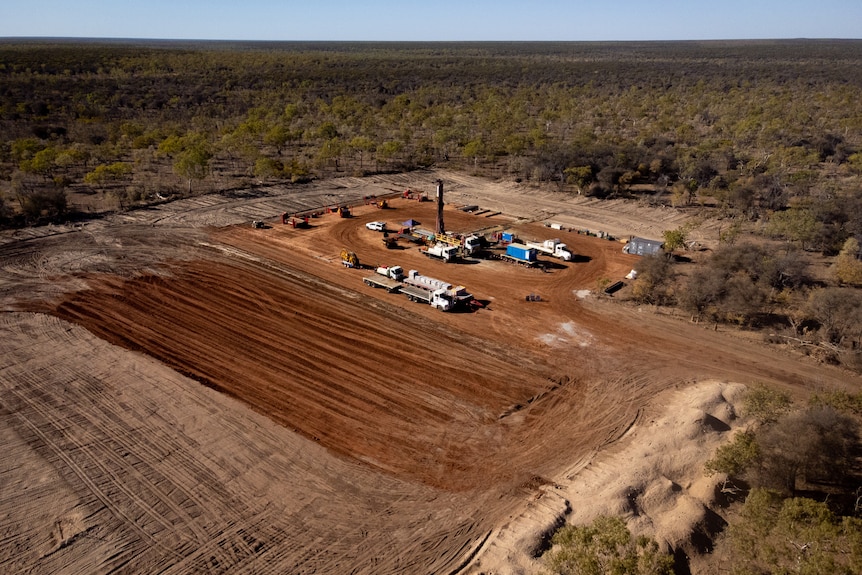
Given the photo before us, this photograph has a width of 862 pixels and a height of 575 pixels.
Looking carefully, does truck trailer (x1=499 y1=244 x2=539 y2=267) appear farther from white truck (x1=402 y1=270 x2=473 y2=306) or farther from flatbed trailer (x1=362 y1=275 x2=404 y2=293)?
flatbed trailer (x1=362 y1=275 x2=404 y2=293)

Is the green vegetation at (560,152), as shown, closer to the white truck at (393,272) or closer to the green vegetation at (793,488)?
the green vegetation at (793,488)

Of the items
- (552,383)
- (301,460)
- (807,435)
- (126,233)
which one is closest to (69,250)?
(126,233)

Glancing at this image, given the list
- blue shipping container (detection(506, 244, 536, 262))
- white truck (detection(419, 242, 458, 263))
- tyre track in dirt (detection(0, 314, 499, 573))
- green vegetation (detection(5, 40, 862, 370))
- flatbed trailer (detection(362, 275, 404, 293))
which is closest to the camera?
tyre track in dirt (detection(0, 314, 499, 573))

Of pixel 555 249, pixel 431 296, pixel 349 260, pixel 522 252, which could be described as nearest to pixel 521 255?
pixel 522 252

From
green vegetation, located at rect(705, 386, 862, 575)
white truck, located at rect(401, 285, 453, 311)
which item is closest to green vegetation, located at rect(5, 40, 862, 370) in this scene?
green vegetation, located at rect(705, 386, 862, 575)

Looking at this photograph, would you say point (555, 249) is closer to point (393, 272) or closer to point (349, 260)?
point (393, 272)

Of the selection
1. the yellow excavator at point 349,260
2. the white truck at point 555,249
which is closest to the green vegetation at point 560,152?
the white truck at point 555,249
